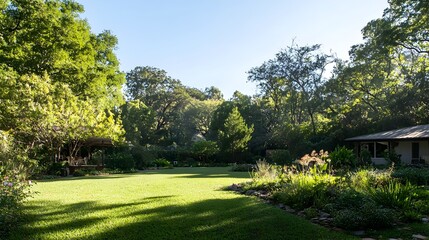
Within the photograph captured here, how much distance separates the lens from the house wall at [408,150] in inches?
840

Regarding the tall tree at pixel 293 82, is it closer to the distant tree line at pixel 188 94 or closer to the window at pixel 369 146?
the distant tree line at pixel 188 94

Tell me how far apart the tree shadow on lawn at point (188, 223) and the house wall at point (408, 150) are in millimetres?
19320

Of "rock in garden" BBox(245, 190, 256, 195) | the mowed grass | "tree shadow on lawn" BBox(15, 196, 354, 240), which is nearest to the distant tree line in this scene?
the mowed grass

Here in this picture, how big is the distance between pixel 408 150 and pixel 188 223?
22.3 metres

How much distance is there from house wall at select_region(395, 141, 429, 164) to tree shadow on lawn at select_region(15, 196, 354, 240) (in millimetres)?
19320

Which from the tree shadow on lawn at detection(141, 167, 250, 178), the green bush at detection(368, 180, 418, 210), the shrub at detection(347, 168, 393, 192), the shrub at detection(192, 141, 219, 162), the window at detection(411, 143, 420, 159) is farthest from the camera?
the shrub at detection(192, 141, 219, 162)

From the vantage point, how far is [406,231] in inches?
199

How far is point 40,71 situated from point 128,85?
2916 cm

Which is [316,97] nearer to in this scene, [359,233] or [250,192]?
[250,192]

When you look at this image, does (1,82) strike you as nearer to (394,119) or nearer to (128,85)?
(394,119)

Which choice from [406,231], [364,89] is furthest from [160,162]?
[406,231]

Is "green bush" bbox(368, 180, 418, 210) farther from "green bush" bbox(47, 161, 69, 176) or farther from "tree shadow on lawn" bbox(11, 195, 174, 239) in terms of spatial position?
"green bush" bbox(47, 161, 69, 176)

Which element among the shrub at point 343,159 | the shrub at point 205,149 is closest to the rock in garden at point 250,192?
the shrub at point 343,159

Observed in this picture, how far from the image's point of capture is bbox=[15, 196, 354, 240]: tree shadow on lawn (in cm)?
485
